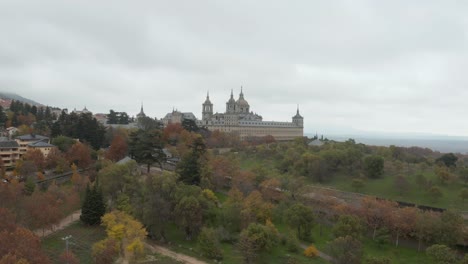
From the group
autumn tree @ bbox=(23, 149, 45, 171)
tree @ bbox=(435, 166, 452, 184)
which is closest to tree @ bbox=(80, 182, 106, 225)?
autumn tree @ bbox=(23, 149, 45, 171)

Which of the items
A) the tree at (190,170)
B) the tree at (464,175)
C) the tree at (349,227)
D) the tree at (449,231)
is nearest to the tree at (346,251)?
the tree at (349,227)

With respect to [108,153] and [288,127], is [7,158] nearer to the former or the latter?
[108,153]

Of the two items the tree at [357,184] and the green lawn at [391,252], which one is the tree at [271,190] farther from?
the tree at [357,184]

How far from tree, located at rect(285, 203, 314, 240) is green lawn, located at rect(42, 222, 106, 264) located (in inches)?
506

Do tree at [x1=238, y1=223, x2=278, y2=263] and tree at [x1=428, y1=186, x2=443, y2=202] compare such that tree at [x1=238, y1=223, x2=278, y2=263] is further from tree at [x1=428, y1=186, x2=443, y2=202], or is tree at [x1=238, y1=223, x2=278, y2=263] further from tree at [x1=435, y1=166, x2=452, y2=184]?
tree at [x1=435, y1=166, x2=452, y2=184]

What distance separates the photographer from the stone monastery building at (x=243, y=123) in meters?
97.1

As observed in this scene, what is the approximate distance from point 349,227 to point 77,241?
58.0 feet

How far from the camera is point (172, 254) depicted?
23812mm

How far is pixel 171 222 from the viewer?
94.7 ft

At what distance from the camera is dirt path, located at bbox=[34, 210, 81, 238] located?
25645mm

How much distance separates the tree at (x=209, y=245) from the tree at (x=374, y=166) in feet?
76.5

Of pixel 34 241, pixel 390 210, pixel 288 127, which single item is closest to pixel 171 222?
pixel 34 241

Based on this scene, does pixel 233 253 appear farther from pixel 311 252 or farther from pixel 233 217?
pixel 311 252

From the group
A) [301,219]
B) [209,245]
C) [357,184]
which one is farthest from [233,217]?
[357,184]
